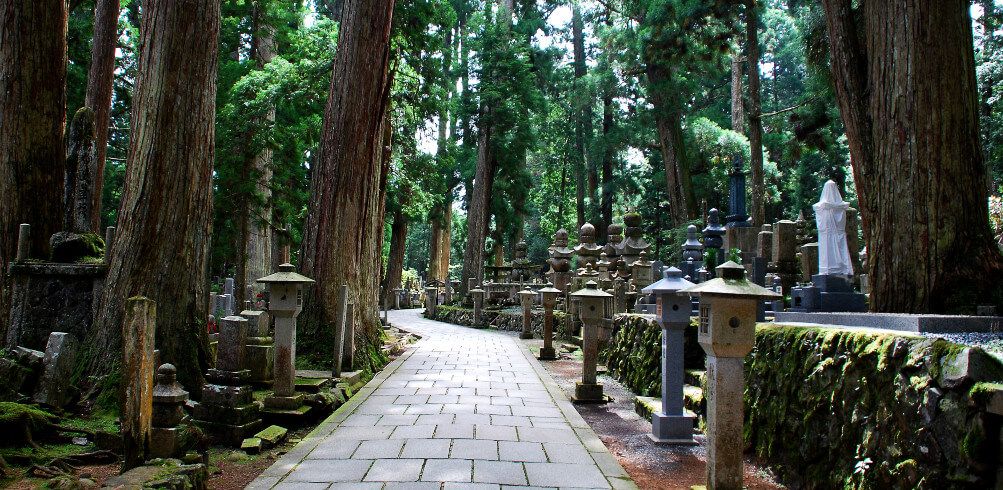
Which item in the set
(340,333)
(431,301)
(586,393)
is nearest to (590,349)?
(586,393)

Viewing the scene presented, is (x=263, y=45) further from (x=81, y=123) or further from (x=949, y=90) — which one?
(x=949, y=90)

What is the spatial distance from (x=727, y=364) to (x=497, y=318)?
17.3 metres

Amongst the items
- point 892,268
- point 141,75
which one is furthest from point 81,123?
point 892,268

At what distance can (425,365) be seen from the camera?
11008 mm

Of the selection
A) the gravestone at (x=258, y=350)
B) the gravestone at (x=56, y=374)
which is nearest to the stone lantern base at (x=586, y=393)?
the gravestone at (x=258, y=350)

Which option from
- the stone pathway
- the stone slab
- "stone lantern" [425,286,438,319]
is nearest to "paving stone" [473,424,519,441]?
the stone pathway

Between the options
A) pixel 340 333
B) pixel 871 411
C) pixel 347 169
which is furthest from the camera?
pixel 347 169

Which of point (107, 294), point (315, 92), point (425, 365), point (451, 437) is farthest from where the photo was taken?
point (315, 92)

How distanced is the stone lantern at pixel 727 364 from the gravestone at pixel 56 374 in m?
5.13

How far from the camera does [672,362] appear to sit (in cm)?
640

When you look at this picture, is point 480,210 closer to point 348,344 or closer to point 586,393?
point 348,344

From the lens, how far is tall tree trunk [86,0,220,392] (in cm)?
613

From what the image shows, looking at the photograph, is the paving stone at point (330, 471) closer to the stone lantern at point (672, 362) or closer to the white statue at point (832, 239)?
the stone lantern at point (672, 362)

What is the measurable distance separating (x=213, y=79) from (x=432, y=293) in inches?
797
